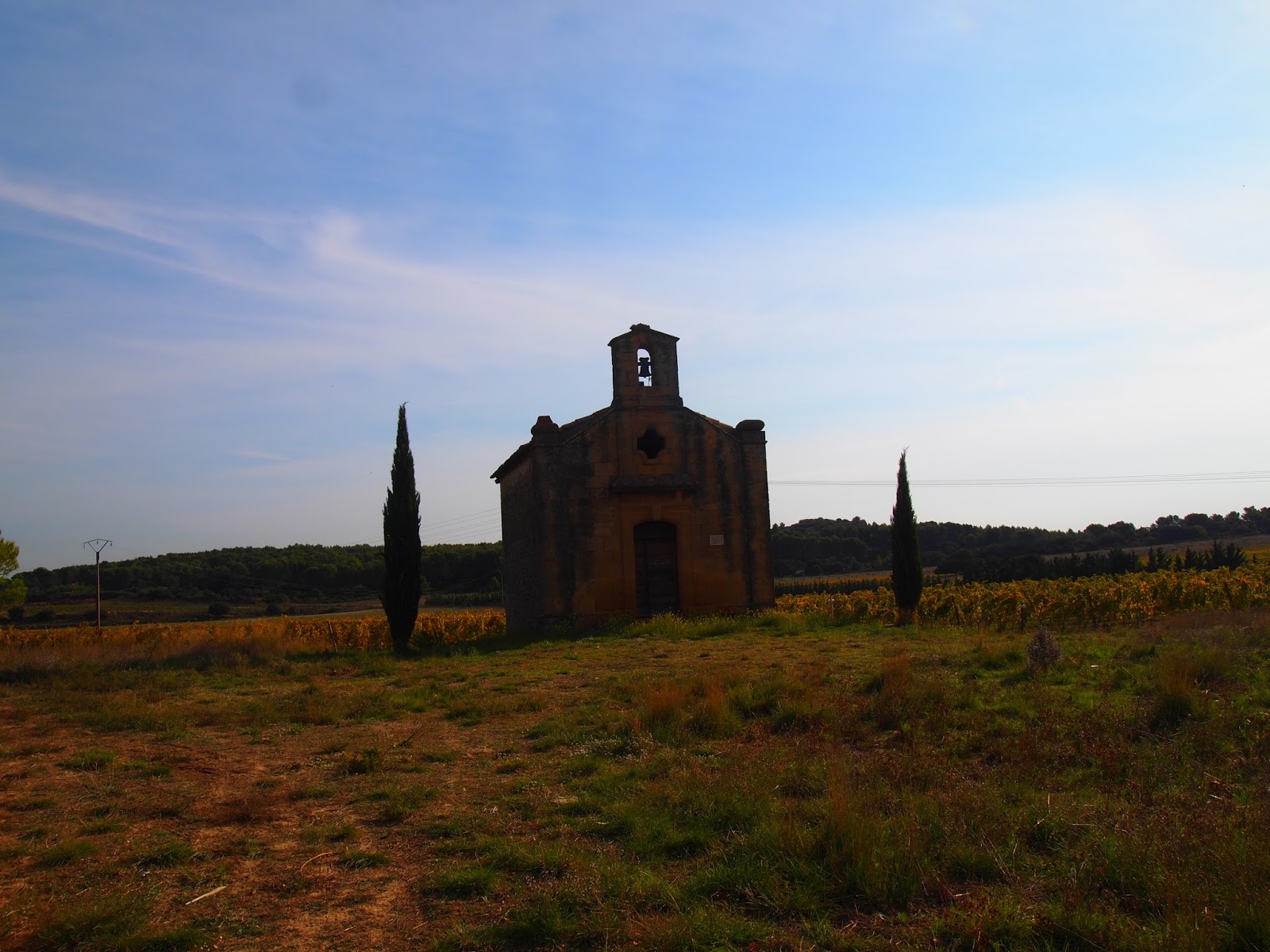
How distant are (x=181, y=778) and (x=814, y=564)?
61210mm

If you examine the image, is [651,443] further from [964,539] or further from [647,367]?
[964,539]

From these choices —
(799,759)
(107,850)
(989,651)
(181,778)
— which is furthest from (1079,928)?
(989,651)

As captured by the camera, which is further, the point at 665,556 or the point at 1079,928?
the point at 665,556

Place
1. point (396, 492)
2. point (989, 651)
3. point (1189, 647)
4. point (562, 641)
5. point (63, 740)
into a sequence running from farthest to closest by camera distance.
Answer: point (396, 492), point (562, 641), point (989, 651), point (1189, 647), point (63, 740)

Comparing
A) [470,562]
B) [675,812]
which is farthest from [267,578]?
[675,812]

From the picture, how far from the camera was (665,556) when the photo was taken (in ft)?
73.7

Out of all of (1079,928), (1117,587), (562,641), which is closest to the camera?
(1079,928)

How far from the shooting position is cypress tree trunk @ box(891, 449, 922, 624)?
912 inches

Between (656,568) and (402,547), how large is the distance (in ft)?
19.5

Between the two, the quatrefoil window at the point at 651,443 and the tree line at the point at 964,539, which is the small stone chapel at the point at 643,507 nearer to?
the quatrefoil window at the point at 651,443

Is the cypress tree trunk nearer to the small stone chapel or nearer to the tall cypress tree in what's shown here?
the small stone chapel

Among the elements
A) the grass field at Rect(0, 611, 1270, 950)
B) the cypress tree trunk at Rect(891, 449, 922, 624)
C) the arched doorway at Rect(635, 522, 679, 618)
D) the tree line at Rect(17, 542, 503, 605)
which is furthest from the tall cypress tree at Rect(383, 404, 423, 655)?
the tree line at Rect(17, 542, 503, 605)

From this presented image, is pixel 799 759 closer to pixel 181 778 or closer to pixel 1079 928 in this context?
pixel 1079 928

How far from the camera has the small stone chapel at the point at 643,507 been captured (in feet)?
70.9
